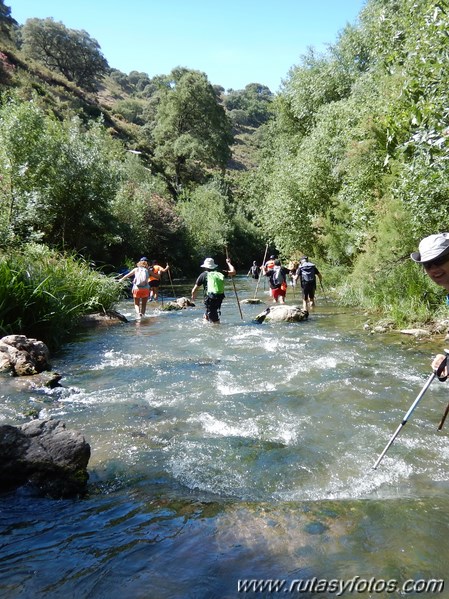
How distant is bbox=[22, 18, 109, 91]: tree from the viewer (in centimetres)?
7419

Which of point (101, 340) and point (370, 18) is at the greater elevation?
point (370, 18)

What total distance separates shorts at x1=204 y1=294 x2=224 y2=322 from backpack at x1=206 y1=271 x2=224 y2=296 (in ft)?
0.71

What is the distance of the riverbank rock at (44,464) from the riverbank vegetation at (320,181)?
21.1 ft

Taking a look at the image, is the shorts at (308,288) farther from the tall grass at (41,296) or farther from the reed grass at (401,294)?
the tall grass at (41,296)

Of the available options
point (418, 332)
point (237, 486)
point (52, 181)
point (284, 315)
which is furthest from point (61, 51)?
point (237, 486)

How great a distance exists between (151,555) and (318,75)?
2889 cm

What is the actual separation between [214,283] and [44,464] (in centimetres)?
1009

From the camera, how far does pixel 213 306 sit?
1444 centimetres

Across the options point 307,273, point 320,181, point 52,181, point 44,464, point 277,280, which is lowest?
point 44,464

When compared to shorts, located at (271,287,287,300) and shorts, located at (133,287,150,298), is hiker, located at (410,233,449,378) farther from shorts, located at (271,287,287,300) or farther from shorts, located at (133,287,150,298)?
shorts, located at (271,287,287,300)

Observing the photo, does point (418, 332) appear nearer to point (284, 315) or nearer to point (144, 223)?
point (284, 315)

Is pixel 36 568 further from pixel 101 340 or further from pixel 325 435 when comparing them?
pixel 101 340

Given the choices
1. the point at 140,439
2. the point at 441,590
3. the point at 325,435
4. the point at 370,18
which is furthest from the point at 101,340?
the point at 370,18

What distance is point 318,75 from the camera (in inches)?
1061
